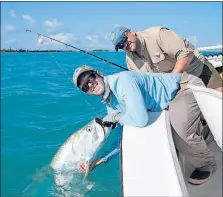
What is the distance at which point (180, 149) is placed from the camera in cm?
307

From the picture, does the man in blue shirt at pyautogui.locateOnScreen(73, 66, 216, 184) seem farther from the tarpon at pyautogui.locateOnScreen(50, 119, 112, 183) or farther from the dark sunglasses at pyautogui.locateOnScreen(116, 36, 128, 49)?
the dark sunglasses at pyautogui.locateOnScreen(116, 36, 128, 49)

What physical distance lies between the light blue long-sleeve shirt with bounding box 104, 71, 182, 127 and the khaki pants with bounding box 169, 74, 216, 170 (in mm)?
91

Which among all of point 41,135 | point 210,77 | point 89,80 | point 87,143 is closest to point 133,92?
point 89,80

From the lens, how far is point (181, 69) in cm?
356

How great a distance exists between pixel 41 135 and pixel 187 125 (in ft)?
17.6

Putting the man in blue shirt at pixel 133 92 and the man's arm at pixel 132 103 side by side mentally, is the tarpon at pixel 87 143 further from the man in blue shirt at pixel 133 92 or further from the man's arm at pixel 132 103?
the man's arm at pixel 132 103

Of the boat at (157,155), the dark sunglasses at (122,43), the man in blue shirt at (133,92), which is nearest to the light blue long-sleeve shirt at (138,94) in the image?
the man in blue shirt at (133,92)

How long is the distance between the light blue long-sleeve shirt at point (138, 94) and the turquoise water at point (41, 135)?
41cm

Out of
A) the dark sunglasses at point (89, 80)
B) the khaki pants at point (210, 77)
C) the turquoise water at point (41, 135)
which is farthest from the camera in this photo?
the turquoise water at point (41, 135)

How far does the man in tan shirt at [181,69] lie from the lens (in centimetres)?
290

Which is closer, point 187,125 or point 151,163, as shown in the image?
point 151,163

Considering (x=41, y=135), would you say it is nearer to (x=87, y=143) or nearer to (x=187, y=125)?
(x=87, y=143)

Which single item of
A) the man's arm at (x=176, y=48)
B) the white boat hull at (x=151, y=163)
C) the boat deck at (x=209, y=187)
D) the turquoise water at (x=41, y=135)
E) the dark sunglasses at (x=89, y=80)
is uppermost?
the man's arm at (x=176, y=48)

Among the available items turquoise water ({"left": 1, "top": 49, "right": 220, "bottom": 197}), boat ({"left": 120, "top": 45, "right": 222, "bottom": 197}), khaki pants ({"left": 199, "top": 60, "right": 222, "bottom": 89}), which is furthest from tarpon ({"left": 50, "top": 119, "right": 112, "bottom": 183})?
khaki pants ({"left": 199, "top": 60, "right": 222, "bottom": 89})
